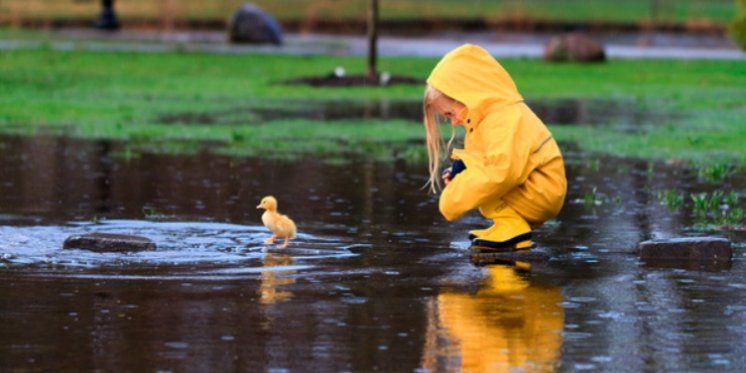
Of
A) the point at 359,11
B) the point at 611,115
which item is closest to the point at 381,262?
the point at 611,115

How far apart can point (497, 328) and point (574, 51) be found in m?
28.5

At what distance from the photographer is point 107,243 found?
10.8m

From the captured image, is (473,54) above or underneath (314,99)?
above

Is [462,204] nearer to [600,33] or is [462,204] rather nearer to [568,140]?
[568,140]

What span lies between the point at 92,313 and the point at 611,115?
16.2 metres

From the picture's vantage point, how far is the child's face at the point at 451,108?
36.1 feet

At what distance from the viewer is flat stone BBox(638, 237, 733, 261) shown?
35.1ft

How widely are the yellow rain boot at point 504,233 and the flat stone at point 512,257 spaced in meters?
0.06

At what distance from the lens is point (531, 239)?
11.6 m

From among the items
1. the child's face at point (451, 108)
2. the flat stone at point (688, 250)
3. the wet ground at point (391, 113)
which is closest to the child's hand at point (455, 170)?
the child's face at point (451, 108)

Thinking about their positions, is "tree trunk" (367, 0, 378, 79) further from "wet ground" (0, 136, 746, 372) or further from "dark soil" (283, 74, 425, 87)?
"wet ground" (0, 136, 746, 372)

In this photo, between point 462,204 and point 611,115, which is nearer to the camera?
point 462,204

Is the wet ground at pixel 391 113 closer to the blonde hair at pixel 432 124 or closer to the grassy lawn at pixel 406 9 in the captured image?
the blonde hair at pixel 432 124

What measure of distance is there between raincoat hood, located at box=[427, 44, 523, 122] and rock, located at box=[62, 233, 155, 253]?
2.02 metres
